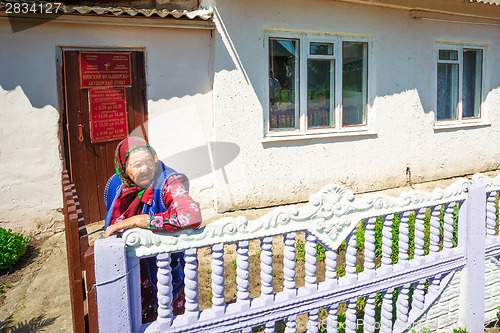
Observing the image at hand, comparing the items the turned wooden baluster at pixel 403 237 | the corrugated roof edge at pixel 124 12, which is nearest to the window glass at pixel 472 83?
the corrugated roof edge at pixel 124 12

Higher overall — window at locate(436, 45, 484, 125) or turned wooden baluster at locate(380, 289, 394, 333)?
window at locate(436, 45, 484, 125)

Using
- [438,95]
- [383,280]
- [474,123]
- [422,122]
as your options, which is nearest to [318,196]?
[383,280]

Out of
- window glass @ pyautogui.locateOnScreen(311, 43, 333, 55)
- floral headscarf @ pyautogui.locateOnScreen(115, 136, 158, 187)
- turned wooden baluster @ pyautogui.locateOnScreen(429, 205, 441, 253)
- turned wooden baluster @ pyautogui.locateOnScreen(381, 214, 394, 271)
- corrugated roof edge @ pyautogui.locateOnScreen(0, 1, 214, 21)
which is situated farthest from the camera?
window glass @ pyautogui.locateOnScreen(311, 43, 333, 55)

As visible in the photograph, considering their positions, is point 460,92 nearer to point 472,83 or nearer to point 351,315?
point 472,83

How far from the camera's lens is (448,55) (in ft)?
28.1

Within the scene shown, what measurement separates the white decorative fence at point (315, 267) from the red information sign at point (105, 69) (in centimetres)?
416

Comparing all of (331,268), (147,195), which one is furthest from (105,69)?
(331,268)

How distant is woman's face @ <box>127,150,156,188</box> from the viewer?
2.36 m

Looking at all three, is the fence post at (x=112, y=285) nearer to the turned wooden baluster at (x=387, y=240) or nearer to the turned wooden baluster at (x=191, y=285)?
the turned wooden baluster at (x=191, y=285)

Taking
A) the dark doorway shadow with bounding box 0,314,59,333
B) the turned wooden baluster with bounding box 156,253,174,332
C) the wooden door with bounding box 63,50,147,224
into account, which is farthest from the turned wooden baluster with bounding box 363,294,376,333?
the wooden door with bounding box 63,50,147,224

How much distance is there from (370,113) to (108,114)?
4.63 meters

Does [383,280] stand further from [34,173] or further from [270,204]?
[34,173]

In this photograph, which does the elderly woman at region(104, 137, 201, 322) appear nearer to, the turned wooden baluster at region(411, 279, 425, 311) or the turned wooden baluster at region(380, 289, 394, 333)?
the turned wooden baluster at region(380, 289, 394, 333)

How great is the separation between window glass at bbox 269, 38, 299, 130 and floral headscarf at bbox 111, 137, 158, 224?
4422 mm
